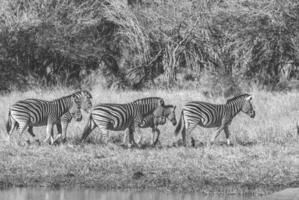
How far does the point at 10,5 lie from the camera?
25.0 metres

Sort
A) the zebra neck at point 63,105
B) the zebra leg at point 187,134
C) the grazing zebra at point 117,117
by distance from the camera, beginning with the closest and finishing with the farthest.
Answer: the grazing zebra at point 117,117, the zebra leg at point 187,134, the zebra neck at point 63,105

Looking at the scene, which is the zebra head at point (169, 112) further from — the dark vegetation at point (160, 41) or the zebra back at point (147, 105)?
the dark vegetation at point (160, 41)

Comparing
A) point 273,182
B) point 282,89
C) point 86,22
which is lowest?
point 273,182

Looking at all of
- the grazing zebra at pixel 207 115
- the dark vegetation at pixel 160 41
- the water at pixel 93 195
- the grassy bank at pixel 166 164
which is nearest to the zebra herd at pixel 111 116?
the grazing zebra at pixel 207 115

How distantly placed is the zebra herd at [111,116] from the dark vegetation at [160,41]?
29.6 ft

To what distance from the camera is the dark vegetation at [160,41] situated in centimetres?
2403

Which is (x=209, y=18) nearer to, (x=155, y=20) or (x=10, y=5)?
(x=155, y=20)

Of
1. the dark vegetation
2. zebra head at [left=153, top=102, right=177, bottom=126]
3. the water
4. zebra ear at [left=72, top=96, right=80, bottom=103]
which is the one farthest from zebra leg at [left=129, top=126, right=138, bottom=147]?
the dark vegetation

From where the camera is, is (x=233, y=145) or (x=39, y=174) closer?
(x=39, y=174)

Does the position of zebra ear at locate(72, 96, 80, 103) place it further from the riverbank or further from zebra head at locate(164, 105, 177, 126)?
zebra head at locate(164, 105, 177, 126)

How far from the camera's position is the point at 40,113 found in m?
13.6

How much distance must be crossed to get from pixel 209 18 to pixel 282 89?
3.07 meters

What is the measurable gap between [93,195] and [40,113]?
386 cm

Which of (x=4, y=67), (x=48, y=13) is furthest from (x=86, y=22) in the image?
(x=4, y=67)
